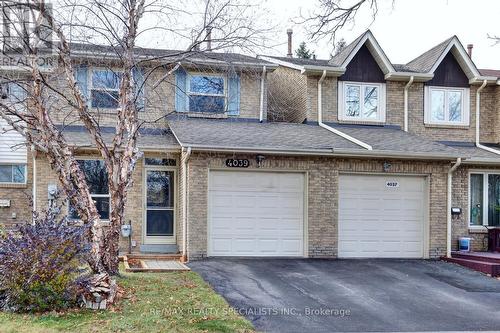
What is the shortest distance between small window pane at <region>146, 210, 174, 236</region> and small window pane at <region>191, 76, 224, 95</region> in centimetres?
394

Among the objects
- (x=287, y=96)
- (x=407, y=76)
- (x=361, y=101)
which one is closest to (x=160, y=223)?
(x=287, y=96)

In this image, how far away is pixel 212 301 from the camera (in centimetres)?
979

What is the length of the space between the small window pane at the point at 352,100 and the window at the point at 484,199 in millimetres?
4040

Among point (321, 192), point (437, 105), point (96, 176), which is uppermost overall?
point (437, 105)

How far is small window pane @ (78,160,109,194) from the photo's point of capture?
15.9 metres

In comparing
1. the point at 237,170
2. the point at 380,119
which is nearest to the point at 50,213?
the point at 237,170

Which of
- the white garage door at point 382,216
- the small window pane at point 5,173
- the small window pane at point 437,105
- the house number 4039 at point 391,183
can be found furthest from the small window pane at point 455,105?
the small window pane at point 5,173

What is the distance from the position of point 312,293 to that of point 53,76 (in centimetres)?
702

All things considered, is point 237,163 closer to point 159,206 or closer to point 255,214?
point 255,214

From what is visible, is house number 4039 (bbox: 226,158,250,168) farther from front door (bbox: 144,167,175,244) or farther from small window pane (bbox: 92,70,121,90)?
small window pane (bbox: 92,70,121,90)

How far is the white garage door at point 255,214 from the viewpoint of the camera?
1486 centimetres

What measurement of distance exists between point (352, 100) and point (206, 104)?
15.4 feet

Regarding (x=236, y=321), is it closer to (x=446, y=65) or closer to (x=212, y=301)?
(x=212, y=301)

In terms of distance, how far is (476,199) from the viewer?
17.5 meters
